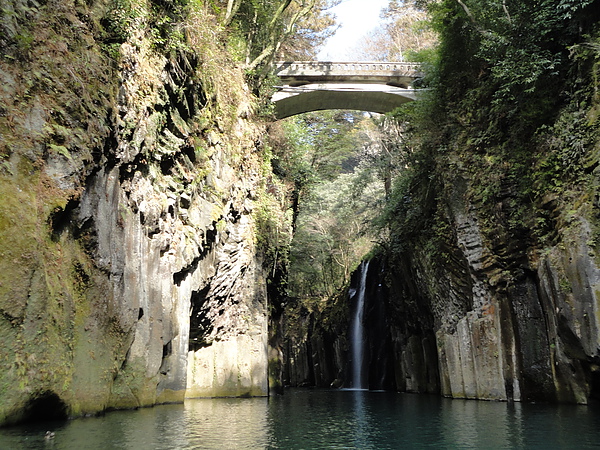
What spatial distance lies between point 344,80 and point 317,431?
18524mm

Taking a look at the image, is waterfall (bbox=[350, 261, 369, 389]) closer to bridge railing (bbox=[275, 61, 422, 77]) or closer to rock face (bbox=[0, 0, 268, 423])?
bridge railing (bbox=[275, 61, 422, 77])

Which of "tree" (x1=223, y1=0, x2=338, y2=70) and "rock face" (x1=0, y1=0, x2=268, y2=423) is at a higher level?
"tree" (x1=223, y1=0, x2=338, y2=70)

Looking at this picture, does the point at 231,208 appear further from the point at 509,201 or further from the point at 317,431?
the point at 317,431

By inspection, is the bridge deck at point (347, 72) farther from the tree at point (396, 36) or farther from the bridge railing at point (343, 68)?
the tree at point (396, 36)

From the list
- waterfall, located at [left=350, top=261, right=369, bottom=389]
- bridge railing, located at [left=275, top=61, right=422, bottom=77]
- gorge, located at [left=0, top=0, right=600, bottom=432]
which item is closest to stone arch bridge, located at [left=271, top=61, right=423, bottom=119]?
bridge railing, located at [left=275, top=61, right=422, bottom=77]

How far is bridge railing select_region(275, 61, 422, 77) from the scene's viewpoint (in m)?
23.3

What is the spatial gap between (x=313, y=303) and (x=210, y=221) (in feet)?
81.0

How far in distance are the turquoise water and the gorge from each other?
80cm

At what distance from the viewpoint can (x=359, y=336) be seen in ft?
101

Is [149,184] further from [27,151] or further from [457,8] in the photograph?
[457,8]

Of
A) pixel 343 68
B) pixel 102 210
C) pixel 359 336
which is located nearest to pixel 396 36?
pixel 343 68

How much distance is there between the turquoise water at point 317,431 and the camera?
6270 millimetres

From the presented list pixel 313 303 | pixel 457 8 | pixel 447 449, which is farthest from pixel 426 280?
pixel 313 303

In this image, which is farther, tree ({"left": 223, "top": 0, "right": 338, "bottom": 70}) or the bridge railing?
the bridge railing
